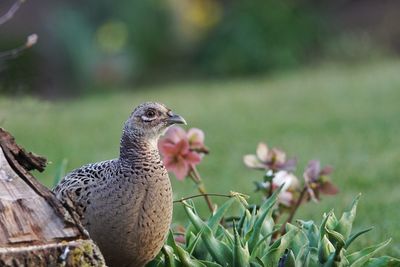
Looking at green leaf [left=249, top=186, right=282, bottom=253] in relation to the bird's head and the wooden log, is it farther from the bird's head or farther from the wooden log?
the wooden log

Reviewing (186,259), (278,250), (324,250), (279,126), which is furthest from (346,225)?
(279,126)

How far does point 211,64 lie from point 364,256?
10.0 meters

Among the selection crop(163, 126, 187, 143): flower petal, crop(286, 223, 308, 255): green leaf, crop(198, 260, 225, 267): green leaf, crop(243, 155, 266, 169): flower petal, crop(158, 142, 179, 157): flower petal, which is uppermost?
crop(163, 126, 187, 143): flower petal

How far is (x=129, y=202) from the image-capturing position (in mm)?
3506

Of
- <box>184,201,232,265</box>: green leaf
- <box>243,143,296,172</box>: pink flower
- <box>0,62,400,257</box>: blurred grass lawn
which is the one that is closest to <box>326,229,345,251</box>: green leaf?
<box>184,201,232,265</box>: green leaf

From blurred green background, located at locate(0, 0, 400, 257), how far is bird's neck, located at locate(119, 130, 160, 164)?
5508 millimetres

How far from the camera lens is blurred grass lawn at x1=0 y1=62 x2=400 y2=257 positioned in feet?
22.2

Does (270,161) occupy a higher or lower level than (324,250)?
higher

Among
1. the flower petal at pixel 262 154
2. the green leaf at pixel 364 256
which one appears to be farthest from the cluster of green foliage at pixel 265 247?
the flower petal at pixel 262 154

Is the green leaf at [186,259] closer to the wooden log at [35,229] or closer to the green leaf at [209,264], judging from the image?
the green leaf at [209,264]

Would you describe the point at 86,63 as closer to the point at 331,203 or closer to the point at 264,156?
the point at 331,203

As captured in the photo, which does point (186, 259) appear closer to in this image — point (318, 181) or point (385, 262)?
point (385, 262)

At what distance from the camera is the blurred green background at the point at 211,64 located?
395 inches

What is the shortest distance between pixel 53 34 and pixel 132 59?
1.23 meters
